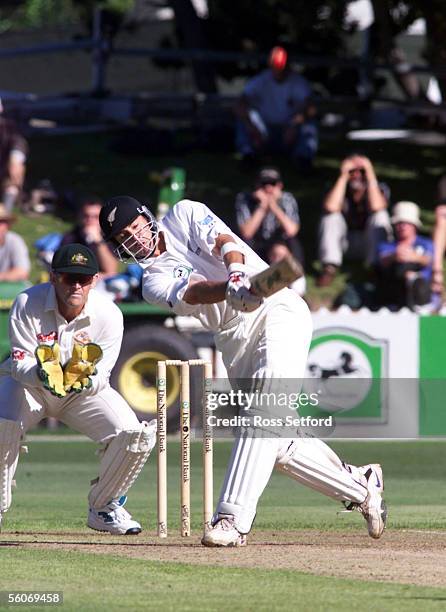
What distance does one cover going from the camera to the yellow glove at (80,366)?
7.46 meters

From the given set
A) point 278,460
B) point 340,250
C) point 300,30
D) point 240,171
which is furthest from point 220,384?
point 300,30

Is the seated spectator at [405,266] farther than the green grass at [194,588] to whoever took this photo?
Yes

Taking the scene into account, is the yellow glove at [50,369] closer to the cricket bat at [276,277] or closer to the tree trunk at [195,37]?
the cricket bat at [276,277]

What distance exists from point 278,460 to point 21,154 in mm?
12157

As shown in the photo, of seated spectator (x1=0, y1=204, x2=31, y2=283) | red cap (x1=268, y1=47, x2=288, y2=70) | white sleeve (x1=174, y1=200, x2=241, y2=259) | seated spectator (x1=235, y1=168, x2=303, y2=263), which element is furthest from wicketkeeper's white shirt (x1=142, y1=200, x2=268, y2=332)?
red cap (x1=268, y1=47, x2=288, y2=70)

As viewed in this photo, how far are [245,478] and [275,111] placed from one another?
12.7m

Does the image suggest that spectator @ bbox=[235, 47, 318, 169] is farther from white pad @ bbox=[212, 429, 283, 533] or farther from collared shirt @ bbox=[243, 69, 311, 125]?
white pad @ bbox=[212, 429, 283, 533]

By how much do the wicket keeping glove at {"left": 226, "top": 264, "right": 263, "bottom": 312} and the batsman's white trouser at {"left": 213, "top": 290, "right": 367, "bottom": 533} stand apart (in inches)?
17.1

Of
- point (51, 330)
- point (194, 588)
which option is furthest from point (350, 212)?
point (194, 588)

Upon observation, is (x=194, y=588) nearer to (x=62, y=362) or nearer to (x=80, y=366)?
(x=80, y=366)

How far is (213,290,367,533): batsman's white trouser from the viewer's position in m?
6.97

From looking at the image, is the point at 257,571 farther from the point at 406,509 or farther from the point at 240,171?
the point at 240,171

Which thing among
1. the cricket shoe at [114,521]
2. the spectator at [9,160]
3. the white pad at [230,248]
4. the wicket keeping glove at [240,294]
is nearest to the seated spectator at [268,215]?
the spectator at [9,160]

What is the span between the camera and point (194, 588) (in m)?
6.00
